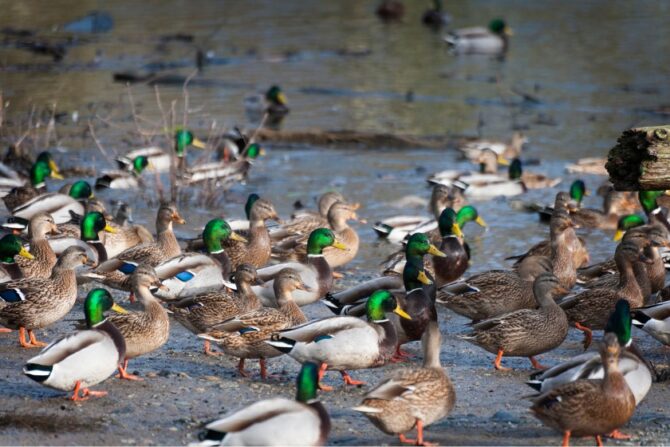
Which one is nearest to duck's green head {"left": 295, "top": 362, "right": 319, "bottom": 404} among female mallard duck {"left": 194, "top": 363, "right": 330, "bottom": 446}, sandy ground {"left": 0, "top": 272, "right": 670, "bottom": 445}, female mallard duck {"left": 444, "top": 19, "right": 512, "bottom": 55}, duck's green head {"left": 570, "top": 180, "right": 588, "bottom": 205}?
female mallard duck {"left": 194, "top": 363, "right": 330, "bottom": 446}

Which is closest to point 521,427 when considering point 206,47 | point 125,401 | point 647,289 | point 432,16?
point 125,401

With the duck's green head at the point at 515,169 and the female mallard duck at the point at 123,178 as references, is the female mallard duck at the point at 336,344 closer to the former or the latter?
the female mallard duck at the point at 123,178

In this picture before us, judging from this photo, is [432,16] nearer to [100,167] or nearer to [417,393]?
[100,167]

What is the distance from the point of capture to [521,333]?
26.8 ft

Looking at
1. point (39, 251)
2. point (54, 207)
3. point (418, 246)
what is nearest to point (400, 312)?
point (418, 246)

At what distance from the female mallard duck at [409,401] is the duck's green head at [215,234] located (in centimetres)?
428

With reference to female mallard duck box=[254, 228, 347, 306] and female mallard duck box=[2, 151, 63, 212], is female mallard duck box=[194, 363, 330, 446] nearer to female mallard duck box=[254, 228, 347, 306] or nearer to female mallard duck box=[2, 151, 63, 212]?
female mallard duck box=[254, 228, 347, 306]

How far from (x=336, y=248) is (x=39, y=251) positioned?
8.47 feet

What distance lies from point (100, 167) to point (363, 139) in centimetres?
381

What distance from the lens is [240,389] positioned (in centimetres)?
764

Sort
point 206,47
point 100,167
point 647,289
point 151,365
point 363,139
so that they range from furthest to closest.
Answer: point 206,47
point 363,139
point 100,167
point 647,289
point 151,365

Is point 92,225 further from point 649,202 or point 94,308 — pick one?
point 649,202

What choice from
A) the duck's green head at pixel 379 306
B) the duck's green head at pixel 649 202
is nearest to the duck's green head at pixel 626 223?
the duck's green head at pixel 649 202

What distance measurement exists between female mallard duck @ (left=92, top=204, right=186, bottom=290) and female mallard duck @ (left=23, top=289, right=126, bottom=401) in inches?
101
